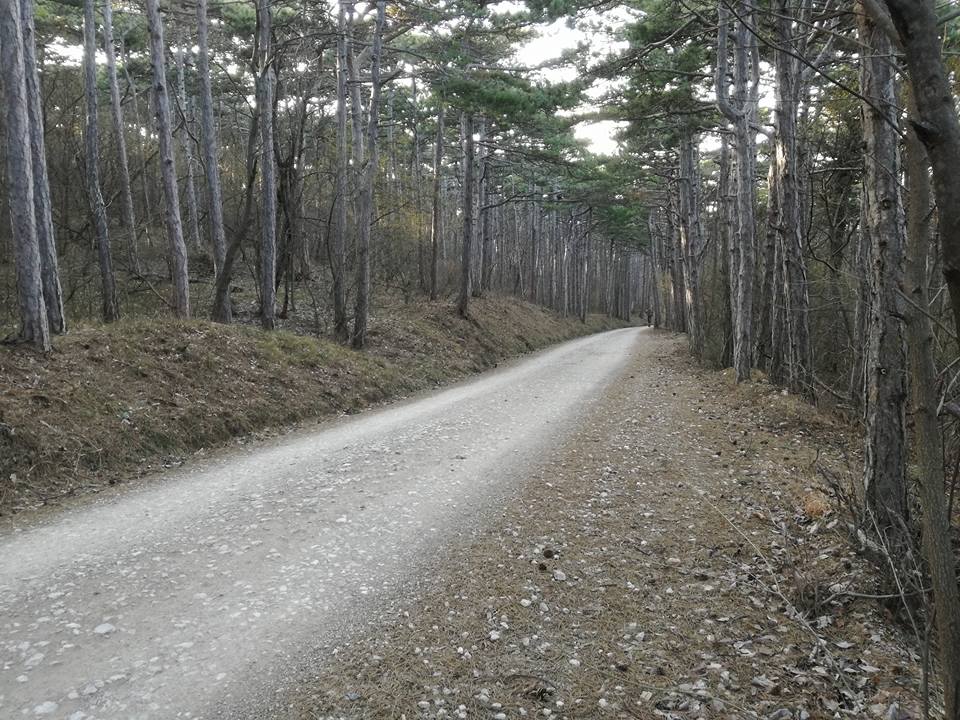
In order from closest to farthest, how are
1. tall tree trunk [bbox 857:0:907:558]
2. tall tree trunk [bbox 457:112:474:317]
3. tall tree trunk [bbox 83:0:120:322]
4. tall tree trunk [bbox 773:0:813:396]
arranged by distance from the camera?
tall tree trunk [bbox 857:0:907:558] < tall tree trunk [bbox 773:0:813:396] < tall tree trunk [bbox 83:0:120:322] < tall tree trunk [bbox 457:112:474:317]

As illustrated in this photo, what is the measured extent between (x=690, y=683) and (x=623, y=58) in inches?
452

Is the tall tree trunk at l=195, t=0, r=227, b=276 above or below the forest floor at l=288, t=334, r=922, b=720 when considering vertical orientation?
above

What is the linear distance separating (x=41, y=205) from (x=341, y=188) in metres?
6.80

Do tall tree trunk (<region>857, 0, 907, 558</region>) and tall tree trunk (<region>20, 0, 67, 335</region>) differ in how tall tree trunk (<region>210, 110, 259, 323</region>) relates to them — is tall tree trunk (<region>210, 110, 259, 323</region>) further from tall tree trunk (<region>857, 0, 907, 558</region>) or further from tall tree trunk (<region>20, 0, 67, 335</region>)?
tall tree trunk (<region>857, 0, 907, 558</region>)

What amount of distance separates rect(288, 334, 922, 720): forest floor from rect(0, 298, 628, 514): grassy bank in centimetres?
461

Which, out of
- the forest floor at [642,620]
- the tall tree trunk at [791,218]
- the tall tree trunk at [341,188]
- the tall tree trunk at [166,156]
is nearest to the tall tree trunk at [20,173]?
the tall tree trunk at [166,156]

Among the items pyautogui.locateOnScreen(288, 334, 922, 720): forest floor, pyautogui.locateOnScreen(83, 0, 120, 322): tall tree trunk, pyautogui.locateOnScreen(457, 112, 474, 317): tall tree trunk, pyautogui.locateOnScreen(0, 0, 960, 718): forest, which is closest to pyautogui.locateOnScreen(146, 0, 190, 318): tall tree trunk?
pyautogui.locateOnScreen(0, 0, 960, 718): forest

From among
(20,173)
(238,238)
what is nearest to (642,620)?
(20,173)

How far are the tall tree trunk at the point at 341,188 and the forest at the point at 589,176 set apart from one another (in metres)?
0.06

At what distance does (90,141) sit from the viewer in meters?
13.8

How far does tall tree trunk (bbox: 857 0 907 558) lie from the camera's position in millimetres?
4137

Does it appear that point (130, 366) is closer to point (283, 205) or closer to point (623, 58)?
point (283, 205)

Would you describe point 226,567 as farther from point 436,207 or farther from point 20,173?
point 436,207

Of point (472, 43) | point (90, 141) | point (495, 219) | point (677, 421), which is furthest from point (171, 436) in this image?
point (495, 219)
